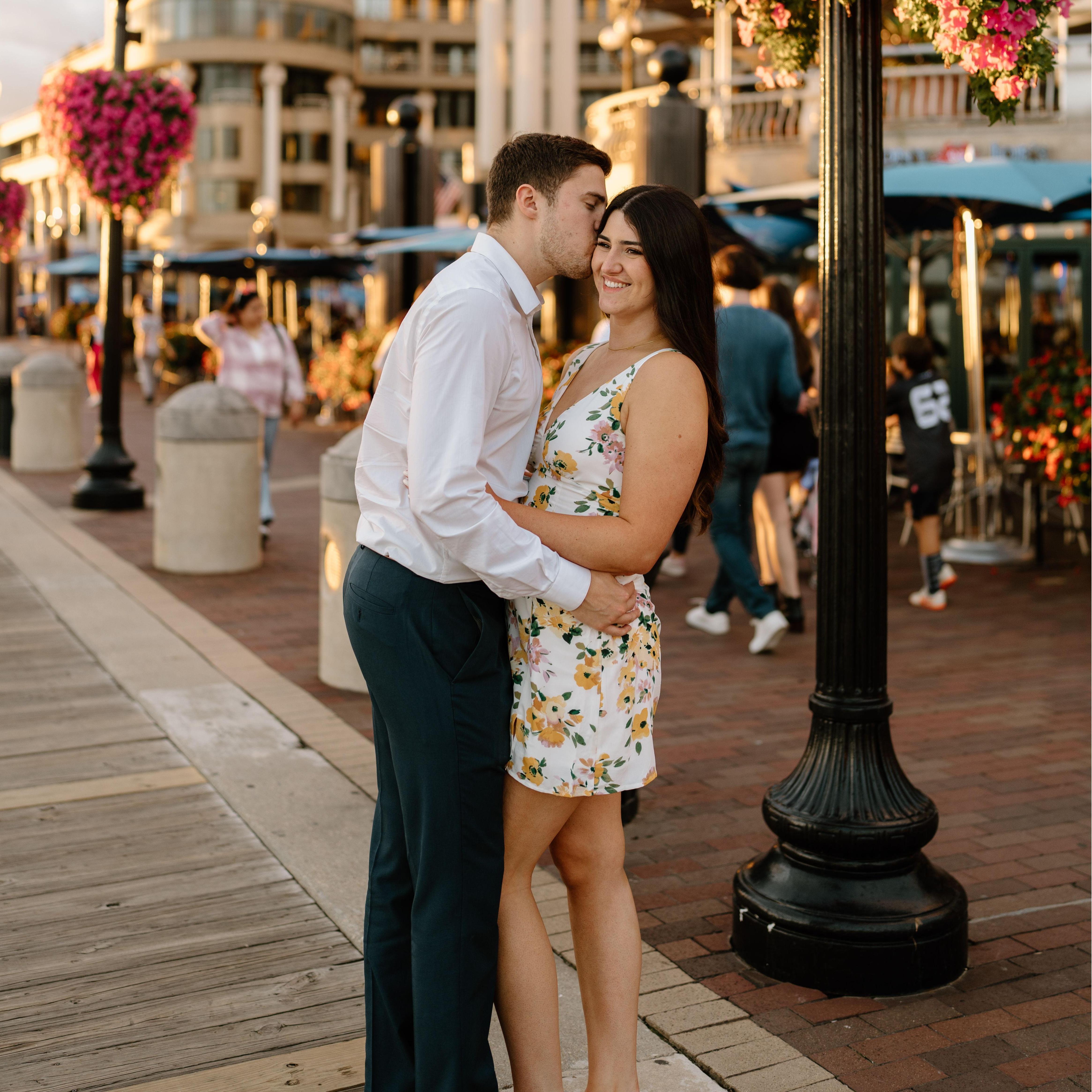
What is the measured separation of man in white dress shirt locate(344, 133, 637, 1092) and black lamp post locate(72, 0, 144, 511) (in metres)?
10.0

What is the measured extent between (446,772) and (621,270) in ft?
3.25

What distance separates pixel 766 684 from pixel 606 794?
13.1ft

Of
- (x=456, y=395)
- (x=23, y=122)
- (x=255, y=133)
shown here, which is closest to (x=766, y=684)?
(x=456, y=395)

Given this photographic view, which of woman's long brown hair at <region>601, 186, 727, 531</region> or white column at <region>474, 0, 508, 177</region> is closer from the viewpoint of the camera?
woman's long brown hair at <region>601, 186, 727, 531</region>

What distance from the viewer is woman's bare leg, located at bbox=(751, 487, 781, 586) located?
7.64 m

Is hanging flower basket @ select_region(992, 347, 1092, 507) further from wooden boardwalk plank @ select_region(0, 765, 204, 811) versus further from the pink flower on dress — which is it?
the pink flower on dress

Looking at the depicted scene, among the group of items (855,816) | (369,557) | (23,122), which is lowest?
(855,816)

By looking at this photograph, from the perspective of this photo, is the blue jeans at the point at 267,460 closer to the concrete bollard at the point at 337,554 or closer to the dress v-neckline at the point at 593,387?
the concrete bollard at the point at 337,554

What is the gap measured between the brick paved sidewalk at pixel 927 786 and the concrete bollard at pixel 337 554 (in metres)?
0.12

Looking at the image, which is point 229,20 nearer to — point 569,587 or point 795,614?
point 795,614

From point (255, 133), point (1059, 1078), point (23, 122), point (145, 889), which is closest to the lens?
point (1059, 1078)

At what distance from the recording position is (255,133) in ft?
244

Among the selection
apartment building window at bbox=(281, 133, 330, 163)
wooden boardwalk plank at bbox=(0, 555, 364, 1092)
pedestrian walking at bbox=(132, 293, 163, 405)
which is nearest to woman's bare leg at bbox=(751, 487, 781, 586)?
wooden boardwalk plank at bbox=(0, 555, 364, 1092)

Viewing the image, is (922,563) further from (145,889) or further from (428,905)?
(428,905)
